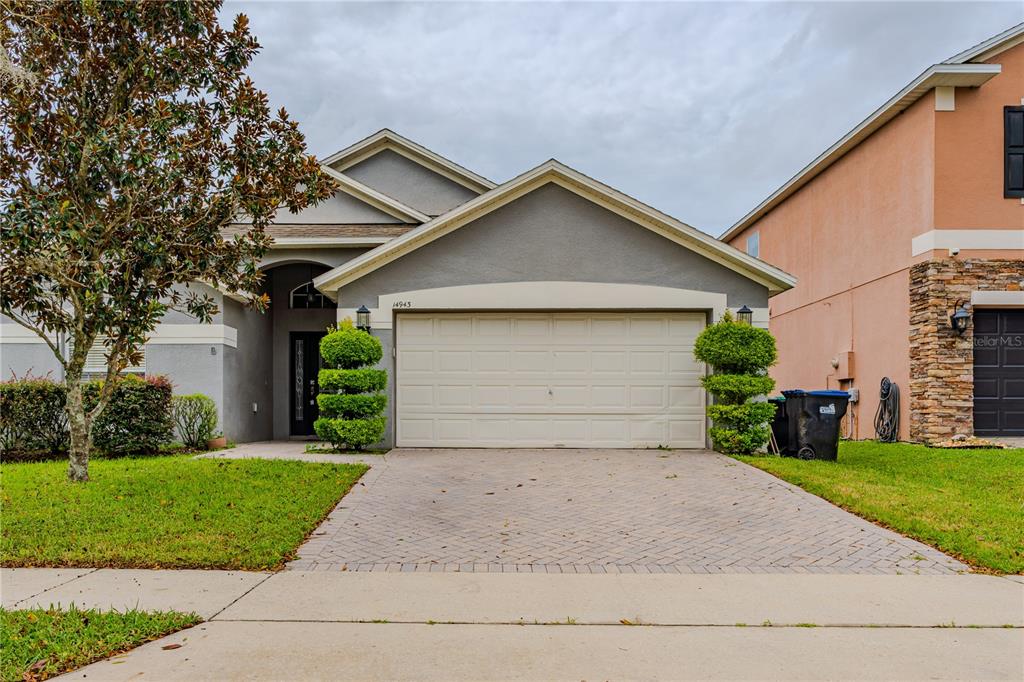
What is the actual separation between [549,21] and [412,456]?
8.67 meters

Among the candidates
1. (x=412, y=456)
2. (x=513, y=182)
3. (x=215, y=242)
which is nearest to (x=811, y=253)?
(x=513, y=182)

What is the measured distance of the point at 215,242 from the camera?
8.07m

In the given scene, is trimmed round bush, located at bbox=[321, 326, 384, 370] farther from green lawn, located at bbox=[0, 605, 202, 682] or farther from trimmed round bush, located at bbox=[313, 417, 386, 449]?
green lawn, located at bbox=[0, 605, 202, 682]

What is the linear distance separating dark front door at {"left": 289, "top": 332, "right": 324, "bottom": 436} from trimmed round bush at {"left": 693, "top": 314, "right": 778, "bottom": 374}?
8.69m

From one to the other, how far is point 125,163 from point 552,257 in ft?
22.5

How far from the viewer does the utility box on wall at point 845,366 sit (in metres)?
15.3

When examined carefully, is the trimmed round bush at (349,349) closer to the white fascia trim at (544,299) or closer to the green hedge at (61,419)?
the white fascia trim at (544,299)

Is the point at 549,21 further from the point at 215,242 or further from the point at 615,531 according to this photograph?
the point at 615,531

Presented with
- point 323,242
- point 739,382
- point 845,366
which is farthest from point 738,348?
point 323,242

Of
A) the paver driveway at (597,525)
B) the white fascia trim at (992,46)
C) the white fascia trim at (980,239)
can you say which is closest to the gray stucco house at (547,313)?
the paver driveway at (597,525)

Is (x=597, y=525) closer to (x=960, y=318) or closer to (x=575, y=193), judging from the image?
(x=575, y=193)

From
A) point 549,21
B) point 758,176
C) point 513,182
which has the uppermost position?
point 758,176

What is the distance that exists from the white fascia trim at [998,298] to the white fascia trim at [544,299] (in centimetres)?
423

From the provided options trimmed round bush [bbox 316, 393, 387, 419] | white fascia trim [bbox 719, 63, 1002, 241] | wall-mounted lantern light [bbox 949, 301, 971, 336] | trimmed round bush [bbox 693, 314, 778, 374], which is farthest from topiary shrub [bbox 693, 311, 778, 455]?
white fascia trim [bbox 719, 63, 1002, 241]
